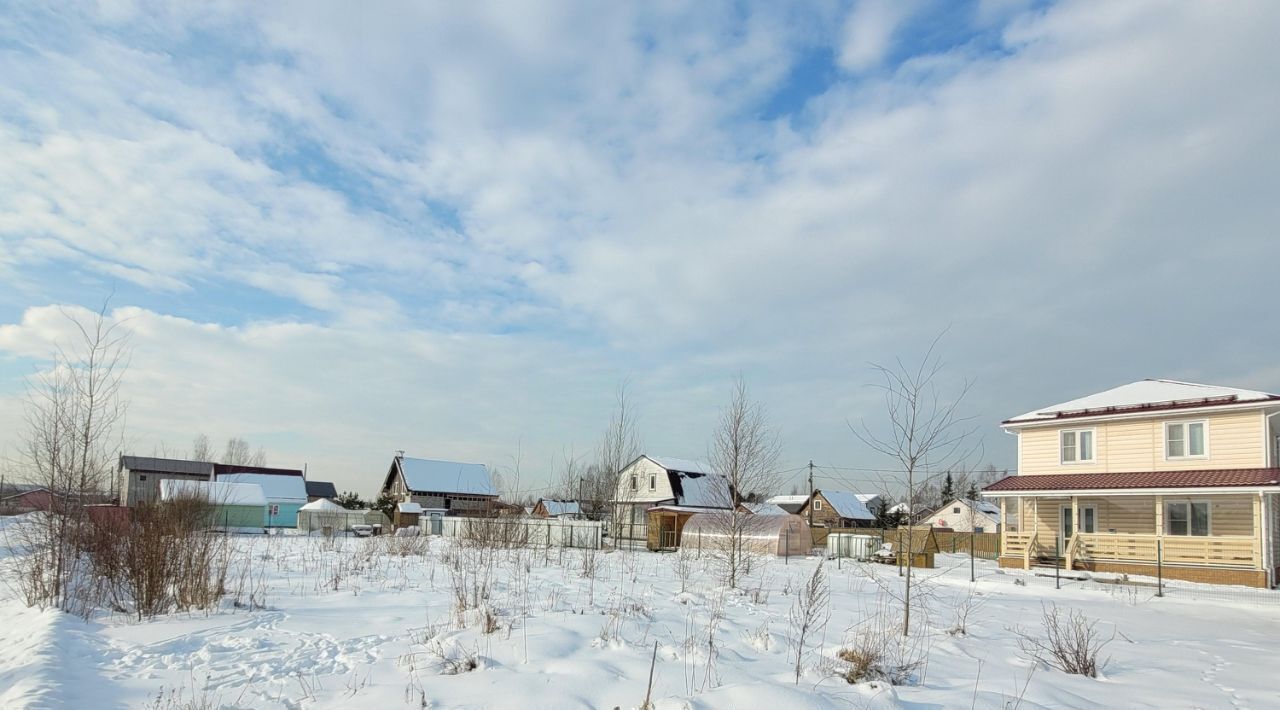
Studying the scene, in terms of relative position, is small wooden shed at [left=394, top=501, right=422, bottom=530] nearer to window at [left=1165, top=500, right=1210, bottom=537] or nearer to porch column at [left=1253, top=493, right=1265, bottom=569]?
window at [left=1165, top=500, right=1210, bottom=537]

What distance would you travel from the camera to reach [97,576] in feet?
32.9

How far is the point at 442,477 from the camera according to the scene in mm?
58281

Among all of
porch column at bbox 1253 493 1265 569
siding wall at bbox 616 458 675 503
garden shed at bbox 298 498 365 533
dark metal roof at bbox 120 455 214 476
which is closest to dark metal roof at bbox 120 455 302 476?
dark metal roof at bbox 120 455 214 476

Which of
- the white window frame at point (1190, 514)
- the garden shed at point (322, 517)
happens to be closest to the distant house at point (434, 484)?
the garden shed at point (322, 517)

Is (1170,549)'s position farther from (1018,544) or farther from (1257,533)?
(1018,544)

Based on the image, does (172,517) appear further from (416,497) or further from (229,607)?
(416,497)

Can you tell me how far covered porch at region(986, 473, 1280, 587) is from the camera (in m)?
22.1

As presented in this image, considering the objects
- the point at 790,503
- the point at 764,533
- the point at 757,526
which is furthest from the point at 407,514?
the point at 790,503

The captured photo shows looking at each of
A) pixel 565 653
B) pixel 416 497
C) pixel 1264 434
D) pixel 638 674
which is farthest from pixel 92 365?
pixel 416 497

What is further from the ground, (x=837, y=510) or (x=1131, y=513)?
(x=1131, y=513)

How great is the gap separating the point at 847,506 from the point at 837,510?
Result: 191 centimetres

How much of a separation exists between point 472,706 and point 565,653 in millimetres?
1722

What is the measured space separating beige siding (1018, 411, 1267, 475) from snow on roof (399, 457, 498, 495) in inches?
1506

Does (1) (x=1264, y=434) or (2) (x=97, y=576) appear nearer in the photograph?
(2) (x=97, y=576)
